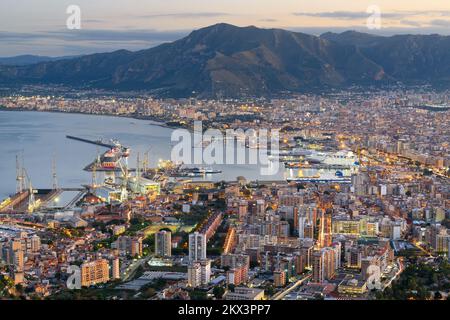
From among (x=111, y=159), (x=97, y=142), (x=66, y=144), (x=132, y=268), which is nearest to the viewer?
(x=132, y=268)

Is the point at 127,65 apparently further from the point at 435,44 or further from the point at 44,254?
the point at 44,254

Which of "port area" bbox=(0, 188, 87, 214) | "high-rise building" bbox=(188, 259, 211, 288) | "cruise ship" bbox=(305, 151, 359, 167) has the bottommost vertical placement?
"port area" bbox=(0, 188, 87, 214)

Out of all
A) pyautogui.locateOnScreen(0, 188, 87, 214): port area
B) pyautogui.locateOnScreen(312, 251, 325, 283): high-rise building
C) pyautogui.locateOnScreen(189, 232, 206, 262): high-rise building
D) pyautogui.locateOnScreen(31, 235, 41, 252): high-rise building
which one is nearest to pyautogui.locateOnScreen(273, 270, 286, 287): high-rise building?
pyautogui.locateOnScreen(312, 251, 325, 283): high-rise building

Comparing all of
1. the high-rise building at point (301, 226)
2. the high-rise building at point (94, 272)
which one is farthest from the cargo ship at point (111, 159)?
the high-rise building at point (94, 272)

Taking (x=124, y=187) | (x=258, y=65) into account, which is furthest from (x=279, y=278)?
(x=258, y=65)

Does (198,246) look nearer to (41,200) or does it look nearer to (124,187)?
(41,200)

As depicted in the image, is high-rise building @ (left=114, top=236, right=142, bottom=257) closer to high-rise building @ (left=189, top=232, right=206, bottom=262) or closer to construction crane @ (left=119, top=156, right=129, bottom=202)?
high-rise building @ (left=189, top=232, right=206, bottom=262)
